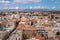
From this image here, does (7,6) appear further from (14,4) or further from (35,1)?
(35,1)

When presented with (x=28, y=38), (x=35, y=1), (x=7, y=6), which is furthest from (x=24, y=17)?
(x=28, y=38)

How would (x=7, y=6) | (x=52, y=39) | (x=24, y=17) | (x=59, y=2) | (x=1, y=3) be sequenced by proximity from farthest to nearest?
(x=24, y=17), (x=59, y=2), (x=1, y=3), (x=7, y=6), (x=52, y=39)

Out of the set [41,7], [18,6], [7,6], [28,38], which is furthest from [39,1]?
[28,38]

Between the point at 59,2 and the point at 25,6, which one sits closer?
the point at 25,6

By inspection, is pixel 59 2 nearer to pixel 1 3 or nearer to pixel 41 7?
pixel 41 7

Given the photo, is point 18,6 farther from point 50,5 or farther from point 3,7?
point 50,5

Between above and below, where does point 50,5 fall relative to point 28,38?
above

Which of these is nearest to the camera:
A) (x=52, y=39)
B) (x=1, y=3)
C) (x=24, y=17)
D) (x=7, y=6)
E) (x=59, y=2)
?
(x=52, y=39)

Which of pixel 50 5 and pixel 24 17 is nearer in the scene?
pixel 50 5

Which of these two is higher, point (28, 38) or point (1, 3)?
point (1, 3)
